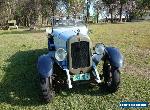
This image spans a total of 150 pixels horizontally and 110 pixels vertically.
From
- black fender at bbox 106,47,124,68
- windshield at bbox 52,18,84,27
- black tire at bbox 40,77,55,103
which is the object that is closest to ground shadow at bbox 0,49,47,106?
black tire at bbox 40,77,55,103

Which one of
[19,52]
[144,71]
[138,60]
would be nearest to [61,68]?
[144,71]

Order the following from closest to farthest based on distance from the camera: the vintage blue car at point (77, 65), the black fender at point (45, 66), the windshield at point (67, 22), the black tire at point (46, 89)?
the black tire at point (46, 89) → the black fender at point (45, 66) → the vintage blue car at point (77, 65) → the windshield at point (67, 22)

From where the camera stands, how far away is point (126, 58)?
588 inches

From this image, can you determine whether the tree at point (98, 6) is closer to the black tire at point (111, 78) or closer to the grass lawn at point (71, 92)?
the grass lawn at point (71, 92)

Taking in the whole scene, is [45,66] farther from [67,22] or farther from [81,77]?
[67,22]

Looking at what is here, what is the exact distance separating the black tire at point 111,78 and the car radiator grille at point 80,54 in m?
0.84

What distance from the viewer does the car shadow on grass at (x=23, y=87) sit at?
955 centimetres

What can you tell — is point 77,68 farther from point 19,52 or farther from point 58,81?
point 19,52

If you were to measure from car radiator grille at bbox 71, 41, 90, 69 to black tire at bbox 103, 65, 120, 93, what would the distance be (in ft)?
2.74

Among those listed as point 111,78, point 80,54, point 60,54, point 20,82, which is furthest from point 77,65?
point 20,82

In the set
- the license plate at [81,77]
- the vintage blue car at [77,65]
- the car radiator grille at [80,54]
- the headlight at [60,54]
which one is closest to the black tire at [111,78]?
the vintage blue car at [77,65]

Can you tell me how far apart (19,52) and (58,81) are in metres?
8.64

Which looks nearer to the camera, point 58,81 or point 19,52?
point 58,81

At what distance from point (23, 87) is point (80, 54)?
2.49 m
